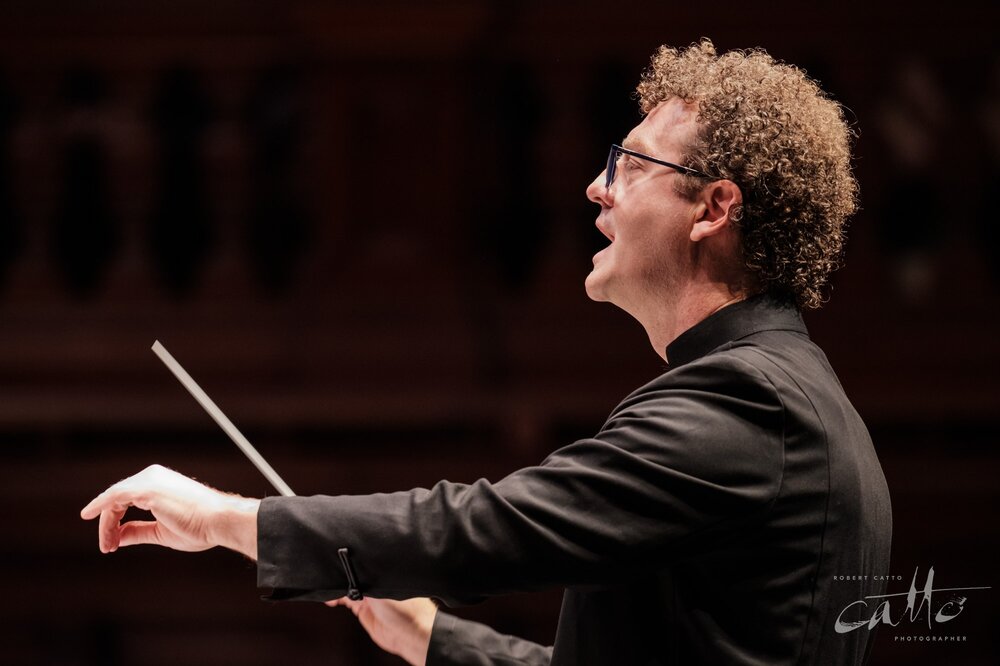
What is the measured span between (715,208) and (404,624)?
0.81 metres

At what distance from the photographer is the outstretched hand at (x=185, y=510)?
1495 millimetres

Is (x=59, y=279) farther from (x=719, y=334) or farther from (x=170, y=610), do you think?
(x=719, y=334)

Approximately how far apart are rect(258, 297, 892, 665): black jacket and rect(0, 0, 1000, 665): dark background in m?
2.06

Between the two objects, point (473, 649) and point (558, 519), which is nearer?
point (558, 519)

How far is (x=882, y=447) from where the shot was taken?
3822 mm

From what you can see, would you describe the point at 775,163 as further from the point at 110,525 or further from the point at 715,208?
the point at 110,525

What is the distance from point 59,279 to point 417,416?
1239 millimetres

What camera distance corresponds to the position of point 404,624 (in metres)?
1.95

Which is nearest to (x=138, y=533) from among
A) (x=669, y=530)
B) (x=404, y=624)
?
(x=404, y=624)

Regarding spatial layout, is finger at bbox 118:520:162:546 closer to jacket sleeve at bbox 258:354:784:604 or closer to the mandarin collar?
jacket sleeve at bbox 258:354:784:604

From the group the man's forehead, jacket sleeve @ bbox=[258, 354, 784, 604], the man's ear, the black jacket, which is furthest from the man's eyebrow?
jacket sleeve @ bbox=[258, 354, 784, 604]

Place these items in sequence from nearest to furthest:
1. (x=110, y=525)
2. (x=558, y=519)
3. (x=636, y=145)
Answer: (x=558, y=519) < (x=110, y=525) < (x=636, y=145)

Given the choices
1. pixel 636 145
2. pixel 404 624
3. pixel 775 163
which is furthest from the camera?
pixel 404 624

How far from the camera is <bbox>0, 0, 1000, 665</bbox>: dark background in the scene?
145 inches
